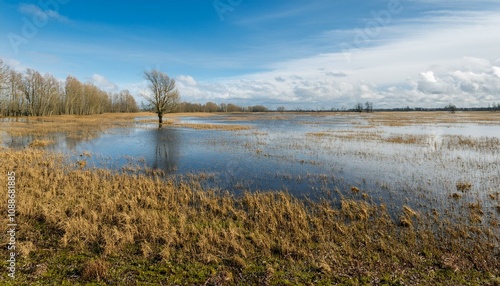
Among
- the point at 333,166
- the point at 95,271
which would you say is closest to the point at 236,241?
the point at 95,271

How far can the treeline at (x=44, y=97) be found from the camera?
72.6m

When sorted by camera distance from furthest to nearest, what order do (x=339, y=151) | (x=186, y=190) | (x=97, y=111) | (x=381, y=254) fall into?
(x=97, y=111)
(x=339, y=151)
(x=186, y=190)
(x=381, y=254)

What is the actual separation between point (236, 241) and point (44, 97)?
4011 inches

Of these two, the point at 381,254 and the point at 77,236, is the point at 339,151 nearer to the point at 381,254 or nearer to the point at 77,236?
the point at 381,254

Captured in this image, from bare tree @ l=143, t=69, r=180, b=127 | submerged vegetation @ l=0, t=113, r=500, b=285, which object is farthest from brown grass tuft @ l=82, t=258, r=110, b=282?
bare tree @ l=143, t=69, r=180, b=127

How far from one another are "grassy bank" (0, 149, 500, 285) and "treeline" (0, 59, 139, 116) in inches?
2584

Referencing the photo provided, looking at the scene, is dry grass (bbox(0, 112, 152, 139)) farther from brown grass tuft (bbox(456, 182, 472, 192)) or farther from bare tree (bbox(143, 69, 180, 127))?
brown grass tuft (bbox(456, 182, 472, 192))

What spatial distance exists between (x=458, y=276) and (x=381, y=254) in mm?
1755

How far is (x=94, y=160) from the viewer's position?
1958 cm

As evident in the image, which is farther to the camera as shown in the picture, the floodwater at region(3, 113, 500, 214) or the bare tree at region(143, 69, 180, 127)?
the bare tree at region(143, 69, 180, 127)

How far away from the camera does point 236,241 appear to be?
7770mm

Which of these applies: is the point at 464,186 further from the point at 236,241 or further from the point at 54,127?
the point at 54,127

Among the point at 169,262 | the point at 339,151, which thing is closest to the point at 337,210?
the point at 169,262

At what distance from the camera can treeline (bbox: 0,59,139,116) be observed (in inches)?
2859
